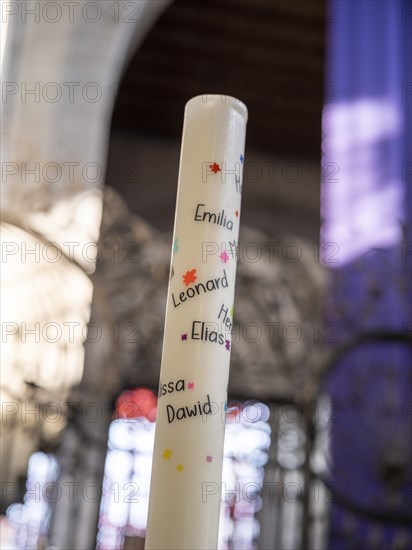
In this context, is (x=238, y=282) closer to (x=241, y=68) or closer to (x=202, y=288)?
(x=241, y=68)

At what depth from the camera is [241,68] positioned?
5062 mm

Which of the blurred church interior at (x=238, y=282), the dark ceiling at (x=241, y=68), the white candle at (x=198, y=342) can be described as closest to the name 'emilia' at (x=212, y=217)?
the white candle at (x=198, y=342)

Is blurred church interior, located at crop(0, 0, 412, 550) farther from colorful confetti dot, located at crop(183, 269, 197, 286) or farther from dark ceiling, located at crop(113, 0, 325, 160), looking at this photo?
colorful confetti dot, located at crop(183, 269, 197, 286)

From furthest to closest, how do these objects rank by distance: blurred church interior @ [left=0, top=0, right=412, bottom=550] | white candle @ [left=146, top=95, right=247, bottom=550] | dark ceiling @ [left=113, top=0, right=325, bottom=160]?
dark ceiling @ [left=113, top=0, right=325, bottom=160] → blurred church interior @ [left=0, top=0, right=412, bottom=550] → white candle @ [left=146, top=95, right=247, bottom=550]

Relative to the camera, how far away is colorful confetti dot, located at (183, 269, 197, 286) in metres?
0.54

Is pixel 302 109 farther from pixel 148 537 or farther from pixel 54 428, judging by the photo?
pixel 148 537

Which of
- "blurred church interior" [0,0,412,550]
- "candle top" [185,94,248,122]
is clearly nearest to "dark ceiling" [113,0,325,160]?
"blurred church interior" [0,0,412,550]

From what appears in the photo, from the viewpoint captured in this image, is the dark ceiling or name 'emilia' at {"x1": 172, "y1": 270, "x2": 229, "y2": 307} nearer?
name 'emilia' at {"x1": 172, "y1": 270, "x2": 229, "y2": 307}

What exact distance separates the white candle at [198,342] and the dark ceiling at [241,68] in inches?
165

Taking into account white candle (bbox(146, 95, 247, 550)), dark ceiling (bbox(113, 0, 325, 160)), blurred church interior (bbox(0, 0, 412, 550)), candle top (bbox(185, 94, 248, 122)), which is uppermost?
dark ceiling (bbox(113, 0, 325, 160))

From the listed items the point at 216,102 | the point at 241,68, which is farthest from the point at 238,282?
the point at 216,102

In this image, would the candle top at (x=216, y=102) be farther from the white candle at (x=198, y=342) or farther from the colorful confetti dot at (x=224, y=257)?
the colorful confetti dot at (x=224, y=257)

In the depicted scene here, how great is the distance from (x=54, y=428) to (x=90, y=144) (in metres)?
1.16

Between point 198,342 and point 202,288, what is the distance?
1.5 inches
